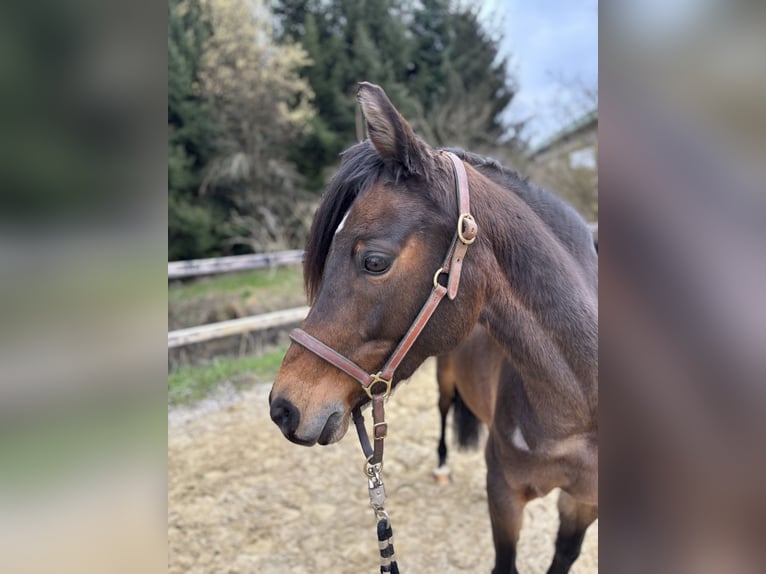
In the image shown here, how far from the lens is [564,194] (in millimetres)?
8070

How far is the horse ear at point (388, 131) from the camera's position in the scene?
1006mm

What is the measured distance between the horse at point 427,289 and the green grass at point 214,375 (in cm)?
349

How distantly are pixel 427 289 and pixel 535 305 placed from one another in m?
0.31

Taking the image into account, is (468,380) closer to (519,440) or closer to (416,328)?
(519,440)

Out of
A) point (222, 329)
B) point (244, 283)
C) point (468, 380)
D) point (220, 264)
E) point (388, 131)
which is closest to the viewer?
point (388, 131)

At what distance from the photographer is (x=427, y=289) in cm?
107

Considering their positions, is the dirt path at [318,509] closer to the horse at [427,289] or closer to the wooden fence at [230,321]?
the wooden fence at [230,321]

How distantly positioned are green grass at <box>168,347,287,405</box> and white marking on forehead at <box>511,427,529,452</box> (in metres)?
3.53
